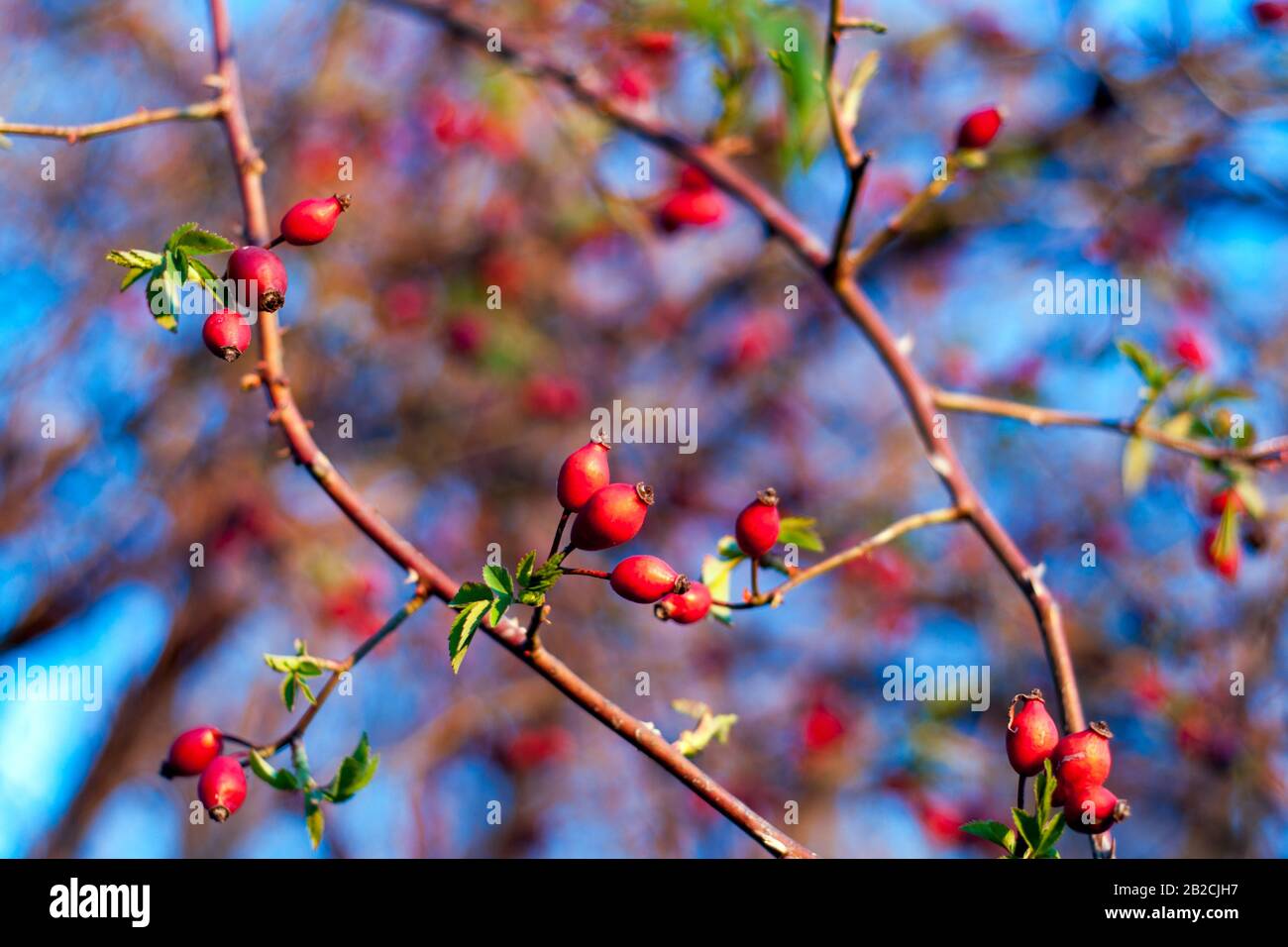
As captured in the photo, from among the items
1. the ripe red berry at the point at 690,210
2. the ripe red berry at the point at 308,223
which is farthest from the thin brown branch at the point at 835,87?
the ripe red berry at the point at 690,210

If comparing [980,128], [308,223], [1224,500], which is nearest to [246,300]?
[308,223]

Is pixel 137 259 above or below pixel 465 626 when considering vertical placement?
above

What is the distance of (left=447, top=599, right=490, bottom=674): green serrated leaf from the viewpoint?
120 cm

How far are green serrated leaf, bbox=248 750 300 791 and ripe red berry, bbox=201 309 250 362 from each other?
1.71 feet

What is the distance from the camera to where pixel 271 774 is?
1.43 meters

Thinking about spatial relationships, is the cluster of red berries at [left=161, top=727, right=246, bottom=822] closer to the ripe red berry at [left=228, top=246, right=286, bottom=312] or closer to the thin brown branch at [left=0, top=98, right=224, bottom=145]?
the ripe red berry at [left=228, top=246, right=286, bottom=312]

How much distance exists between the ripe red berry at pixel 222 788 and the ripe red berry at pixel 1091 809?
3.45 ft

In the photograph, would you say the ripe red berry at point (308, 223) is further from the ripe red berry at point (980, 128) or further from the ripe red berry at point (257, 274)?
the ripe red berry at point (980, 128)

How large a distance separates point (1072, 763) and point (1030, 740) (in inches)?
2.0

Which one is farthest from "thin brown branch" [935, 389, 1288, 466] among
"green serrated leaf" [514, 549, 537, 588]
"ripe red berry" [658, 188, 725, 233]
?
"ripe red berry" [658, 188, 725, 233]

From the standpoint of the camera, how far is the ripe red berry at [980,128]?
7.16 ft

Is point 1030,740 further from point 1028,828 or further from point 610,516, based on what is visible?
point 610,516

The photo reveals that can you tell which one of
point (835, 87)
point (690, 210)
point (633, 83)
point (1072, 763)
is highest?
point (633, 83)
